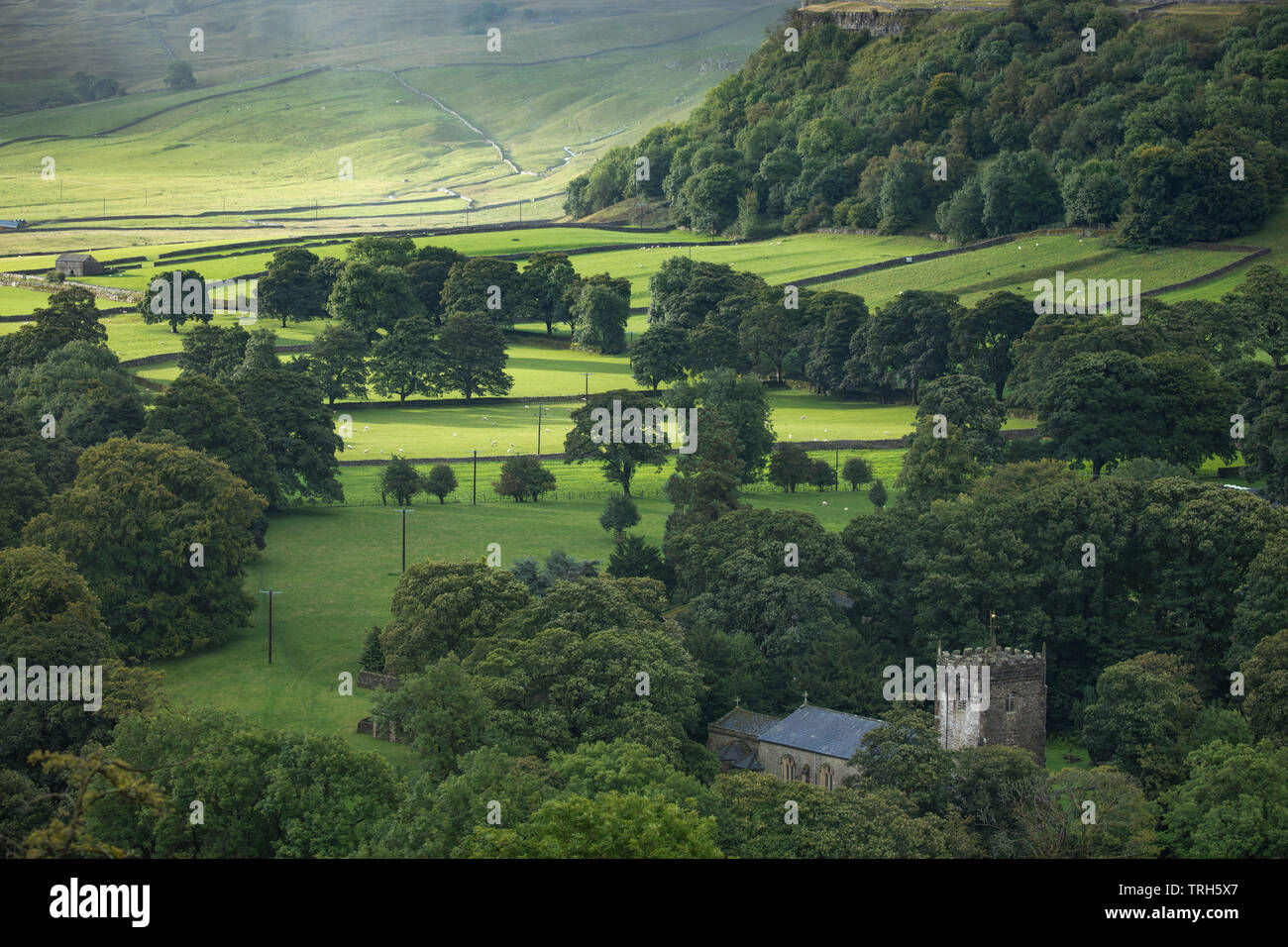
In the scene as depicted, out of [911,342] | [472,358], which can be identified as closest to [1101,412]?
[911,342]

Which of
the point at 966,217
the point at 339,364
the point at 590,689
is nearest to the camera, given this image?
the point at 590,689

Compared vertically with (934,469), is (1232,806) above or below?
below

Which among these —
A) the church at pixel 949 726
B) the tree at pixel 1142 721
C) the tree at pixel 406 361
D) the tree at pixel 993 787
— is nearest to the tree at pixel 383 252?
the tree at pixel 406 361

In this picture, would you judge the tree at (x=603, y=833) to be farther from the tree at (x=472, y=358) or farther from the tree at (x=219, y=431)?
the tree at (x=472, y=358)

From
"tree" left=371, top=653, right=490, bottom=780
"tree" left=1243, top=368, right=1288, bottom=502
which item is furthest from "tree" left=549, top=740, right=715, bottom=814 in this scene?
"tree" left=1243, top=368, right=1288, bottom=502

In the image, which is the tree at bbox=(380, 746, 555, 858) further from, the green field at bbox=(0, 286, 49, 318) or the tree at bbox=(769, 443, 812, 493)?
the green field at bbox=(0, 286, 49, 318)

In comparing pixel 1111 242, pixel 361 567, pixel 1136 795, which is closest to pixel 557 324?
pixel 1111 242

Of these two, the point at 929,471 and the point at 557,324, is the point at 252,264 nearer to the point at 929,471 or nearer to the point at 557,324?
the point at 557,324

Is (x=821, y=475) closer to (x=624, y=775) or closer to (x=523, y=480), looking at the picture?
(x=523, y=480)
